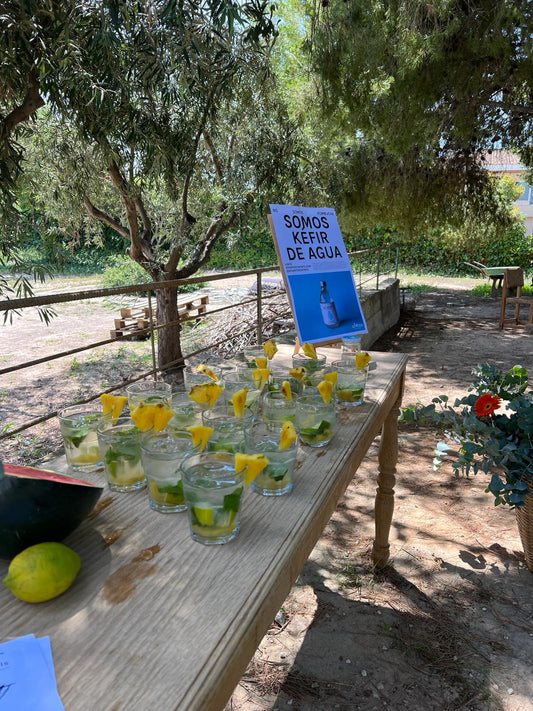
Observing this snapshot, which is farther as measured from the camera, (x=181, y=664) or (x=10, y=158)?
(x=10, y=158)

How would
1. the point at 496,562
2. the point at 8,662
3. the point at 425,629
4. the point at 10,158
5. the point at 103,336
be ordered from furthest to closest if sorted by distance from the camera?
the point at 103,336 → the point at 10,158 → the point at 496,562 → the point at 425,629 → the point at 8,662

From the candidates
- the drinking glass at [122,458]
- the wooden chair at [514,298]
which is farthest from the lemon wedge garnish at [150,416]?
the wooden chair at [514,298]

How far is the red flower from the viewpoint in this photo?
2.02 m

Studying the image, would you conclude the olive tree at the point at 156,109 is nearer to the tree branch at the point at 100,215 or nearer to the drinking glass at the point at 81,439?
the tree branch at the point at 100,215

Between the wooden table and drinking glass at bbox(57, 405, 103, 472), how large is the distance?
0.39 feet

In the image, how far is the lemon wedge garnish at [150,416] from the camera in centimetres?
85

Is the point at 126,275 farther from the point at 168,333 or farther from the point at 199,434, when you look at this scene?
the point at 199,434

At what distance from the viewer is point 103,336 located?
24.5 ft

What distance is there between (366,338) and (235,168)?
253 centimetres

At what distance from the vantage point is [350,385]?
136 cm

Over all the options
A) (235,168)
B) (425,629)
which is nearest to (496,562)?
(425,629)

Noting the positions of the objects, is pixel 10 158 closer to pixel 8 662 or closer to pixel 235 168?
pixel 235 168

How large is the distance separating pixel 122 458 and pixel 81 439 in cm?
13

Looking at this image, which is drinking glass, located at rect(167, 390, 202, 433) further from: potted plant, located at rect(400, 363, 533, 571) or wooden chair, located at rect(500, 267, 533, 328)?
wooden chair, located at rect(500, 267, 533, 328)
